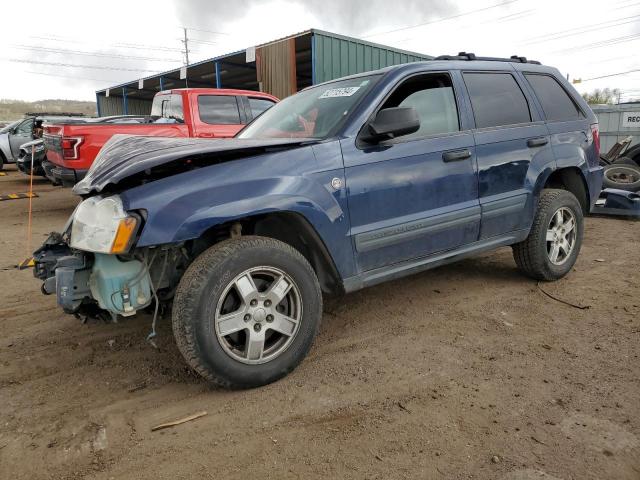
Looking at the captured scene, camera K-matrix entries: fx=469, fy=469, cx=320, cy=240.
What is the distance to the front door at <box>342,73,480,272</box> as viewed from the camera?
2.96 meters

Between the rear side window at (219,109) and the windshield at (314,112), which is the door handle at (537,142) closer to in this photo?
the windshield at (314,112)

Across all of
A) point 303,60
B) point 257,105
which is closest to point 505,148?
point 257,105

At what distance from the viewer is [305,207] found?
270 centimetres

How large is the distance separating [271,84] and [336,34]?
273cm

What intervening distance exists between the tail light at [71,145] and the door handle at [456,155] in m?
5.80

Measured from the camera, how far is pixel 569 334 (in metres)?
3.22

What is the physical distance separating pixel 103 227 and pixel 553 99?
3.90 metres

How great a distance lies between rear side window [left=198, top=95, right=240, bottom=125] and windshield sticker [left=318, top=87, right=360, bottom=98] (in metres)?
4.75

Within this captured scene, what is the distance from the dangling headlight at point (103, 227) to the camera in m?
2.30

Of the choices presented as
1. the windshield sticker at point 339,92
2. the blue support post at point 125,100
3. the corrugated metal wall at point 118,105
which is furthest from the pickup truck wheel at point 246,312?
the corrugated metal wall at point 118,105

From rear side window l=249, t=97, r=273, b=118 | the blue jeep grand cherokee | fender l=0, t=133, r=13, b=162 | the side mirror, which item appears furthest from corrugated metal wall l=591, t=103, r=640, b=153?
fender l=0, t=133, r=13, b=162

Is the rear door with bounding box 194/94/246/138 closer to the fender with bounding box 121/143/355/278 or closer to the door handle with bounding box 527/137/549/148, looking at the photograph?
the door handle with bounding box 527/137/549/148

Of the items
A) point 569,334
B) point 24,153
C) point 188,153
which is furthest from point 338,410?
point 24,153

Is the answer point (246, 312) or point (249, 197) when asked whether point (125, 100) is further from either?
point (246, 312)
